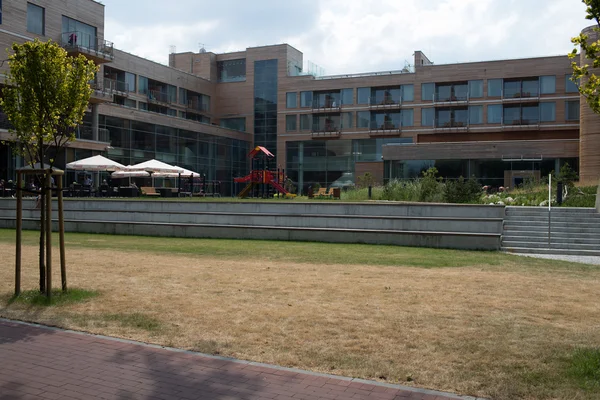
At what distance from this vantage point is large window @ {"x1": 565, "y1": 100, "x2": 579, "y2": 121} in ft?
180

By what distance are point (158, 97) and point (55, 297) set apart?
177ft

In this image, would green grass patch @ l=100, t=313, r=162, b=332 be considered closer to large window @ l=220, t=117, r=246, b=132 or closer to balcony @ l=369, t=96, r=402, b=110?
balcony @ l=369, t=96, r=402, b=110

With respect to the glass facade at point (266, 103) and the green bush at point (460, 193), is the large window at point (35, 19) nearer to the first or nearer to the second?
the green bush at point (460, 193)

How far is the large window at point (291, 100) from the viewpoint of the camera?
217 ft

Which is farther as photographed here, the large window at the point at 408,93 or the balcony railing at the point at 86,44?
the large window at the point at 408,93

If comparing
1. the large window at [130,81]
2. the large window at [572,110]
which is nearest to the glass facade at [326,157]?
the large window at [572,110]

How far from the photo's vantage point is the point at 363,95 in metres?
63.2

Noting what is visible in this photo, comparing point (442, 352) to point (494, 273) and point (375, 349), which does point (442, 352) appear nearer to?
point (375, 349)

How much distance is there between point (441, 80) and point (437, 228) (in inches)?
1736

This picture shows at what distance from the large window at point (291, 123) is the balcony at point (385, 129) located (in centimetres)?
904

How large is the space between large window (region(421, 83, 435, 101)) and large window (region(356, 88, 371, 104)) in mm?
5924

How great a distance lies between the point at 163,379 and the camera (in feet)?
18.0

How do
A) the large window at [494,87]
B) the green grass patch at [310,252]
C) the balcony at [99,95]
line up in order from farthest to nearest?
the large window at [494,87] → the balcony at [99,95] → the green grass patch at [310,252]

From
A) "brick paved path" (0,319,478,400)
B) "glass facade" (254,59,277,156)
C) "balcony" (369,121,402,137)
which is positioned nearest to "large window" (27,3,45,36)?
"glass facade" (254,59,277,156)
